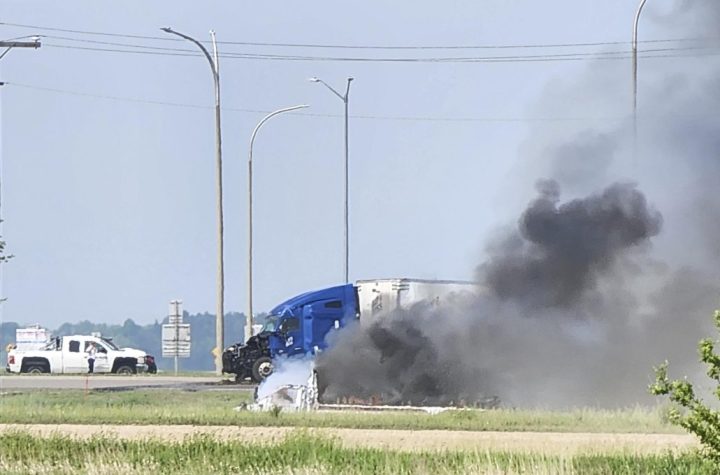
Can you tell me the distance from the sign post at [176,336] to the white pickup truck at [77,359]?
69.1 inches

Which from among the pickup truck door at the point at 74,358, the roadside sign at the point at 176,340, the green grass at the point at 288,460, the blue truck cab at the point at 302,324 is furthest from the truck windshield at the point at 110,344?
the green grass at the point at 288,460

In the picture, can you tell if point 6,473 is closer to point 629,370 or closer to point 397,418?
point 397,418

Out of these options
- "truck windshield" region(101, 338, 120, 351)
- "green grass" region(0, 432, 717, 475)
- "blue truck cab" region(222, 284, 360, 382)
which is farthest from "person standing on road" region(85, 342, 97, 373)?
"green grass" region(0, 432, 717, 475)

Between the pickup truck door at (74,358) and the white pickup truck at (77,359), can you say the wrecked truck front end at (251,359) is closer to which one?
the white pickup truck at (77,359)

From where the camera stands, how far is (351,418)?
38.1 metres

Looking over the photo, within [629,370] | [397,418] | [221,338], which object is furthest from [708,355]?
[221,338]

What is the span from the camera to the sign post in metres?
70.8

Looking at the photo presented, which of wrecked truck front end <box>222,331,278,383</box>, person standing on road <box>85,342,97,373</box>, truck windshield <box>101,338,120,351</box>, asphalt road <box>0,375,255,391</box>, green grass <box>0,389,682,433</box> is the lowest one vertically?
green grass <box>0,389,682,433</box>

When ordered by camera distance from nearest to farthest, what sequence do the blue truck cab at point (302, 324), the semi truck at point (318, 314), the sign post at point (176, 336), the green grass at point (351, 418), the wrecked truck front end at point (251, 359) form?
the green grass at point (351, 418)
the semi truck at point (318, 314)
the blue truck cab at point (302, 324)
the wrecked truck front end at point (251, 359)
the sign post at point (176, 336)

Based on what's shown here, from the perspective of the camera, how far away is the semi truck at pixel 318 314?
53.8 metres

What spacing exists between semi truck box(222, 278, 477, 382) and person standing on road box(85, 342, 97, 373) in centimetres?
1438

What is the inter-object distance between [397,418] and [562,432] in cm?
475

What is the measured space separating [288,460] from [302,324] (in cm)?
3003

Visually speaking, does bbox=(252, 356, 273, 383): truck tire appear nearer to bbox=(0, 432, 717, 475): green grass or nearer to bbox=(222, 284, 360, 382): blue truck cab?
bbox=(222, 284, 360, 382): blue truck cab
